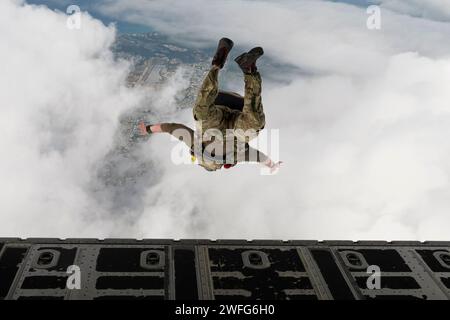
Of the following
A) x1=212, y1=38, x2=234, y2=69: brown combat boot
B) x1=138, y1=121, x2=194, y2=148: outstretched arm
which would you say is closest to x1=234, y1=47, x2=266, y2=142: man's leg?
x1=212, y1=38, x2=234, y2=69: brown combat boot

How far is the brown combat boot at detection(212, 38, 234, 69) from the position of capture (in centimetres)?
→ 1555

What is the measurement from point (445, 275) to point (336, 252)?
6809 millimetres

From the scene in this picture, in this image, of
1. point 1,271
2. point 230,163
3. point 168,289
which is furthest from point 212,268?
point 1,271

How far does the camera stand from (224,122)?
1834cm

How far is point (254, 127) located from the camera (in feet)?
57.5

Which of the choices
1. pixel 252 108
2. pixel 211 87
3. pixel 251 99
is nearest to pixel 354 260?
pixel 252 108

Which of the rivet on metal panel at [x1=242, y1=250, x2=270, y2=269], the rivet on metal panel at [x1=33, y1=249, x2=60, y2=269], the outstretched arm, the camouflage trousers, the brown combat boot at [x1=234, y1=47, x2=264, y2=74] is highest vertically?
the rivet on metal panel at [x1=33, y1=249, x2=60, y2=269]

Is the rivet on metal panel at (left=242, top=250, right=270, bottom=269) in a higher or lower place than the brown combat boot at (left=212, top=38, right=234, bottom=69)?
higher

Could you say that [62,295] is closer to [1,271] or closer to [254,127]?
[1,271]

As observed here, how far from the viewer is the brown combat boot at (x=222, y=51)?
1555cm

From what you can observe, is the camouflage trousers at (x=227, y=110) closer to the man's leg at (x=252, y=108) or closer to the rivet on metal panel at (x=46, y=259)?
the man's leg at (x=252, y=108)
